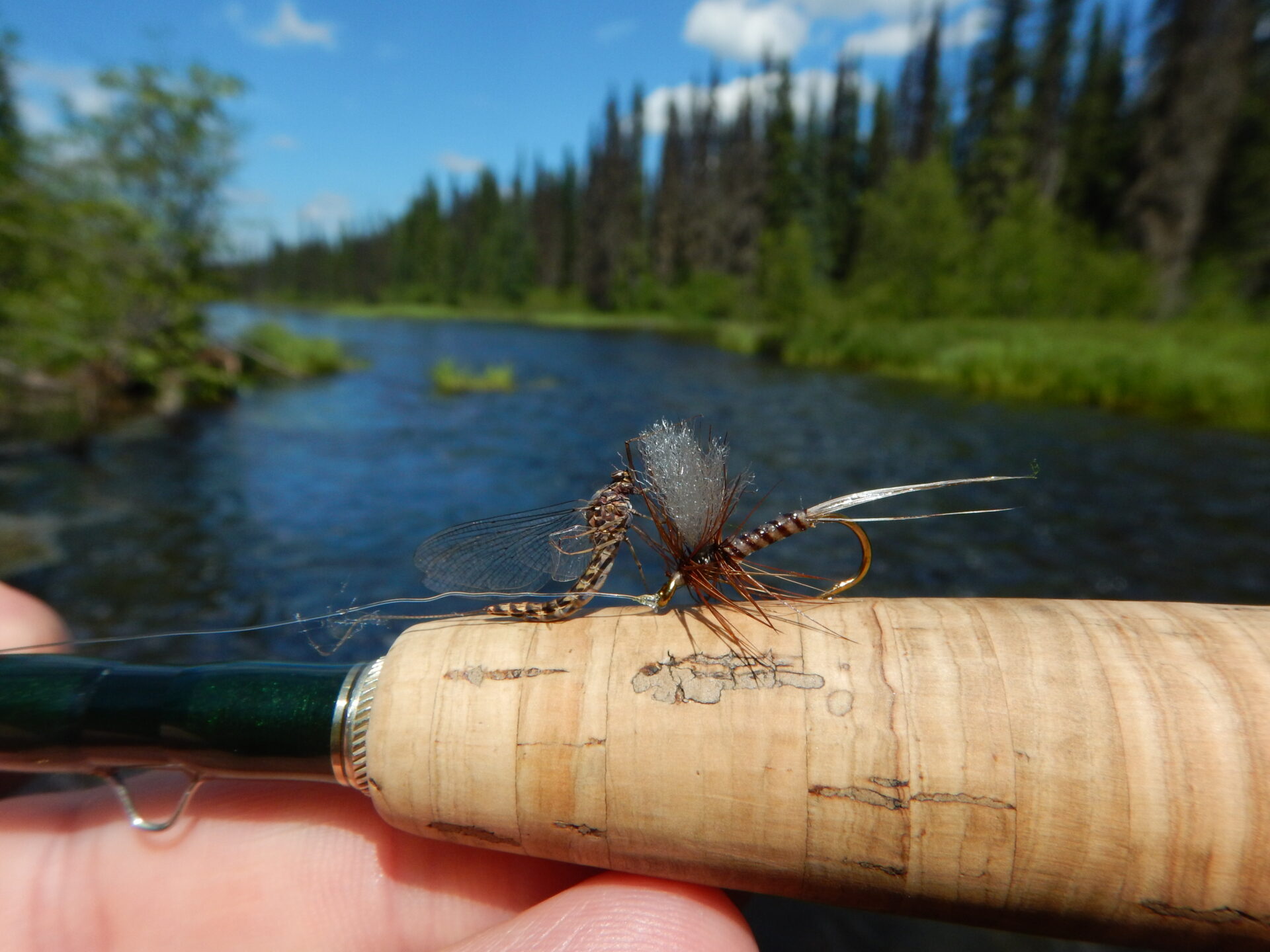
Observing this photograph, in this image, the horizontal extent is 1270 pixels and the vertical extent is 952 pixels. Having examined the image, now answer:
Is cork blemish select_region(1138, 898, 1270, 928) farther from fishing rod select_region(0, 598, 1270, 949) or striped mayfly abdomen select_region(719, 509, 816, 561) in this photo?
striped mayfly abdomen select_region(719, 509, 816, 561)

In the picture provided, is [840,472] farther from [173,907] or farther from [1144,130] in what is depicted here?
[1144,130]

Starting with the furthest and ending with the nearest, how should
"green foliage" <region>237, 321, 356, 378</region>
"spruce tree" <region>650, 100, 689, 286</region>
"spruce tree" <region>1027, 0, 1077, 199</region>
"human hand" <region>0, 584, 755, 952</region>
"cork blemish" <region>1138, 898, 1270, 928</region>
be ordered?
"spruce tree" <region>650, 100, 689, 286</region> → "spruce tree" <region>1027, 0, 1077, 199</region> → "green foliage" <region>237, 321, 356, 378</region> → "human hand" <region>0, 584, 755, 952</region> → "cork blemish" <region>1138, 898, 1270, 928</region>

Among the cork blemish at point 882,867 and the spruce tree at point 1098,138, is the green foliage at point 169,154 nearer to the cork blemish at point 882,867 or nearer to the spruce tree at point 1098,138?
the cork blemish at point 882,867

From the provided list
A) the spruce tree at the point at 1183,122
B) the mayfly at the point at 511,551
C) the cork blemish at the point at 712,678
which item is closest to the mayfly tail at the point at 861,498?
the cork blemish at the point at 712,678

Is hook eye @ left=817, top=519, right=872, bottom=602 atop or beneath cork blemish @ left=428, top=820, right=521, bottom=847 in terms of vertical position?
atop

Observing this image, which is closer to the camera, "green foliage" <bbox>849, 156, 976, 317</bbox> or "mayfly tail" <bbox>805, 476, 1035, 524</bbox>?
"mayfly tail" <bbox>805, 476, 1035, 524</bbox>

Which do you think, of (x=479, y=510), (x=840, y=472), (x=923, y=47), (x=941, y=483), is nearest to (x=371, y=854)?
(x=941, y=483)

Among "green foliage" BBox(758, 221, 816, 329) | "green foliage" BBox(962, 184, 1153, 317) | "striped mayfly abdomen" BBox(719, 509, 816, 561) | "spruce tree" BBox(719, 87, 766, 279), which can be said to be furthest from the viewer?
"spruce tree" BBox(719, 87, 766, 279)

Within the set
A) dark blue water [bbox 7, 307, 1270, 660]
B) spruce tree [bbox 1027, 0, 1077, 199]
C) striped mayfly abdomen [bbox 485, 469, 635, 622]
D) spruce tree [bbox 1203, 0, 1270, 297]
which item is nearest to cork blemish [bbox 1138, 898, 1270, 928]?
striped mayfly abdomen [bbox 485, 469, 635, 622]
